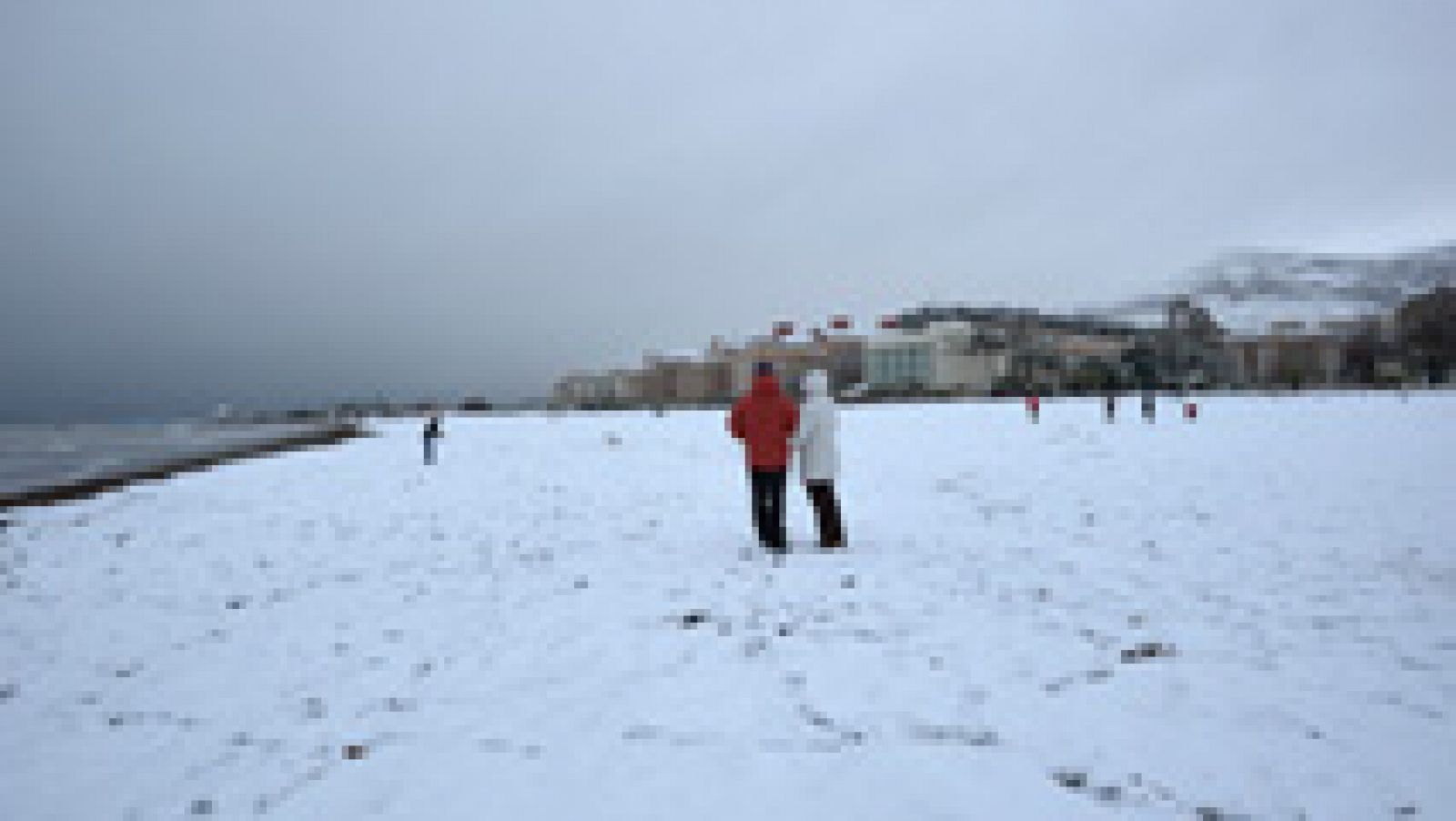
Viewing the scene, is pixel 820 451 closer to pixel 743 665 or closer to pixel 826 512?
pixel 826 512

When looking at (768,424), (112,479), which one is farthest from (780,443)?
(112,479)

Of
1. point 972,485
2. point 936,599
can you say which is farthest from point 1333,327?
point 936,599

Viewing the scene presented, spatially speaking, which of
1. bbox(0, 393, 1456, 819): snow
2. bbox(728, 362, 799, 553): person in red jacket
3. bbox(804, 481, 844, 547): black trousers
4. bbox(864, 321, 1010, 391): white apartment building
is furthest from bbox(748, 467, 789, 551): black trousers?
bbox(864, 321, 1010, 391): white apartment building

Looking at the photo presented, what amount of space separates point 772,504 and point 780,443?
2.29 ft

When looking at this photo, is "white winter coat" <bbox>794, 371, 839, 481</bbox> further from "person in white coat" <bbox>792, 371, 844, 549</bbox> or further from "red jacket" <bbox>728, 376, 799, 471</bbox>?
"red jacket" <bbox>728, 376, 799, 471</bbox>

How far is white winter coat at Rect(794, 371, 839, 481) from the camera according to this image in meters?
8.39

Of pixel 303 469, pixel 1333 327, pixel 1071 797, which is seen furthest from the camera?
pixel 1333 327

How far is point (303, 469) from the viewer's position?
22.3 m

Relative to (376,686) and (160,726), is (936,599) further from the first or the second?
(160,726)

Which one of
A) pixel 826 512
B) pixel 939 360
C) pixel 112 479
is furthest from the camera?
pixel 939 360

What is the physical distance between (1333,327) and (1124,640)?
176 meters

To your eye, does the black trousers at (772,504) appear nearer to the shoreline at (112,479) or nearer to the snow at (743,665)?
the snow at (743,665)

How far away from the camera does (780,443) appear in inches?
330

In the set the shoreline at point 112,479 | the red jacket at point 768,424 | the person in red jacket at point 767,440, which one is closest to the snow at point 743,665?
the person in red jacket at point 767,440
